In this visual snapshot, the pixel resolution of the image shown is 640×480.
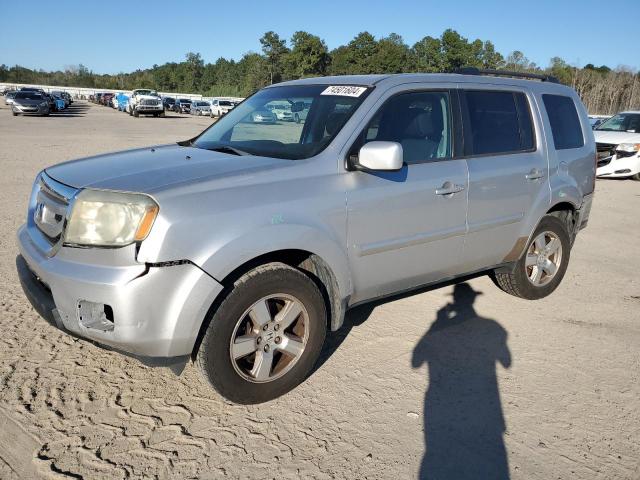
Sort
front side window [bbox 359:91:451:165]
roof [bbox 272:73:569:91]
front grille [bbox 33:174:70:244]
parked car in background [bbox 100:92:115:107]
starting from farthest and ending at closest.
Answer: parked car in background [bbox 100:92:115:107] < roof [bbox 272:73:569:91] < front side window [bbox 359:91:451:165] < front grille [bbox 33:174:70:244]

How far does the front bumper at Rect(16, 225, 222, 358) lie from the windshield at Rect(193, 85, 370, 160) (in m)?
1.12

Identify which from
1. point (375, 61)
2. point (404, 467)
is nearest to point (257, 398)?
point (404, 467)

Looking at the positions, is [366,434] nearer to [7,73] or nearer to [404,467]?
[404,467]

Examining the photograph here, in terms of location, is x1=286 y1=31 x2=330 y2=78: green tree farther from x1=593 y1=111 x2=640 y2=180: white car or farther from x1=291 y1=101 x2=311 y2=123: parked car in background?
x1=291 y1=101 x2=311 y2=123: parked car in background

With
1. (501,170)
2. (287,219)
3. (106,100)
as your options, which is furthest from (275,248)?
(106,100)

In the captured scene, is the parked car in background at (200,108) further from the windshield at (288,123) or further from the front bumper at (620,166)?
the windshield at (288,123)

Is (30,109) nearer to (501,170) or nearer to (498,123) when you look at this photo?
(498,123)

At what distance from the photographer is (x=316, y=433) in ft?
9.30

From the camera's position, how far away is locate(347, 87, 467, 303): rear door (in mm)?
3348

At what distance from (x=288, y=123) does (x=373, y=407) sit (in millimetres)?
2121

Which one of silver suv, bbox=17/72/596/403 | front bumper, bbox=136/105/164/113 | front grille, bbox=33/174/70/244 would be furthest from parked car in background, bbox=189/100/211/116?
front grille, bbox=33/174/70/244

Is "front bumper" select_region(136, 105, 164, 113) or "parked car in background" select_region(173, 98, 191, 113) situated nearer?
"front bumper" select_region(136, 105, 164, 113)

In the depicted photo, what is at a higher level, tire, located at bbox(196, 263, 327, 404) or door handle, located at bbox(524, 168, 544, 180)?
door handle, located at bbox(524, 168, 544, 180)

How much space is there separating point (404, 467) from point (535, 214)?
2.73m
